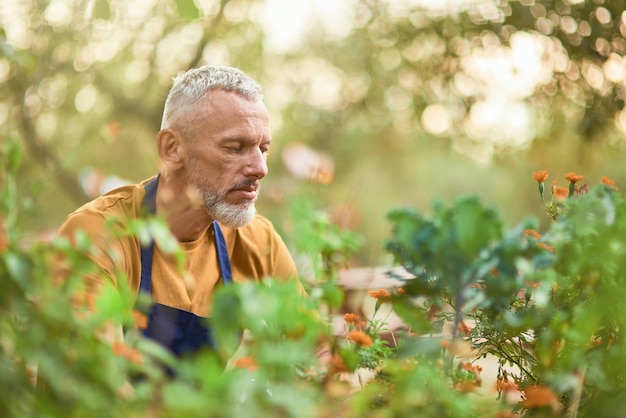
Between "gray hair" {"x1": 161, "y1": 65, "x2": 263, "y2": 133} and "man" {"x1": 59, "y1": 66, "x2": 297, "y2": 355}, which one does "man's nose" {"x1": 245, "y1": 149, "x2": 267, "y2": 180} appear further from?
"gray hair" {"x1": 161, "y1": 65, "x2": 263, "y2": 133}

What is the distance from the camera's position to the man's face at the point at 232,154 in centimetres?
201

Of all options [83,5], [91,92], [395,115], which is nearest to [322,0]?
[395,115]

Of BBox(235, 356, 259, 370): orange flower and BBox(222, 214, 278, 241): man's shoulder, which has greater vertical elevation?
BBox(235, 356, 259, 370): orange flower

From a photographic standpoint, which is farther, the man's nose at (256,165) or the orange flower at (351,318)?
the man's nose at (256,165)

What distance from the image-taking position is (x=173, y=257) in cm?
210

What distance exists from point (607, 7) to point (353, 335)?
1.59 m

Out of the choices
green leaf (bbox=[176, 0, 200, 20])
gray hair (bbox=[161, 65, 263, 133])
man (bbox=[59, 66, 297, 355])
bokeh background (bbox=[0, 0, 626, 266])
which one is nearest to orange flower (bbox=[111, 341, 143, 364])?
bokeh background (bbox=[0, 0, 626, 266])

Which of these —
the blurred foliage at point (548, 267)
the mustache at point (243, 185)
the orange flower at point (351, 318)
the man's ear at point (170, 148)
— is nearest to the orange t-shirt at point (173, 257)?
the man's ear at point (170, 148)

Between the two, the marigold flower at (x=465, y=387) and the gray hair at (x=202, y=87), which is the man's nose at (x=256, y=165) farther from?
the marigold flower at (x=465, y=387)

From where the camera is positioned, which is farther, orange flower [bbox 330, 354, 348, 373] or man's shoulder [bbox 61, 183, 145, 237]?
man's shoulder [bbox 61, 183, 145, 237]

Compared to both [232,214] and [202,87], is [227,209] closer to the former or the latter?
[232,214]

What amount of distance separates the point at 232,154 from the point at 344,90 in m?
8.76

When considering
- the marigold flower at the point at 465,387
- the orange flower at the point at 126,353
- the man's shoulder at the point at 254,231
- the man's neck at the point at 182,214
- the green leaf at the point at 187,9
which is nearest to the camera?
the orange flower at the point at 126,353

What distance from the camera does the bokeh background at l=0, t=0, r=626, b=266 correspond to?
2.51m
